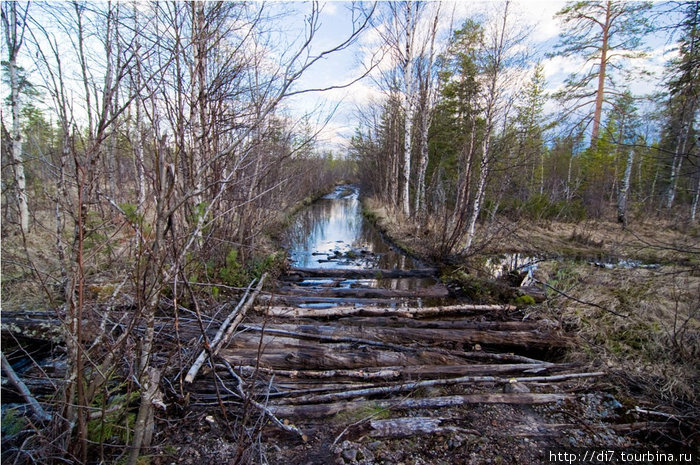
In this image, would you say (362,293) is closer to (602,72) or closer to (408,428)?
(408,428)

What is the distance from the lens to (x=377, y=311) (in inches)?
211

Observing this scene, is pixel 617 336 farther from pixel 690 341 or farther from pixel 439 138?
pixel 439 138

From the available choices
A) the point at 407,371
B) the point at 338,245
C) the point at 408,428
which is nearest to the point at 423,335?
the point at 407,371

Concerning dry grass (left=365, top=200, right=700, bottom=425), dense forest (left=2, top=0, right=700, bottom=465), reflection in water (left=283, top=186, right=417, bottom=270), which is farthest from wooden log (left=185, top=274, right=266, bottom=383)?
reflection in water (left=283, top=186, right=417, bottom=270)

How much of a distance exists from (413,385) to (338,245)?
987cm

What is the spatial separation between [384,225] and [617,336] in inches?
450

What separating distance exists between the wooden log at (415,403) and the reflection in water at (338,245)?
4967 mm

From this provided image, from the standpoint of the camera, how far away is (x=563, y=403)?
3168mm

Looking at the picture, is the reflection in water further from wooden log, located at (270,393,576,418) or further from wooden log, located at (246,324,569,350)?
→ wooden log, located at (270,393,576,418)

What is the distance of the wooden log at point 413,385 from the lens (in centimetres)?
309

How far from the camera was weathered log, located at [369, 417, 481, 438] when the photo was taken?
8.84ft

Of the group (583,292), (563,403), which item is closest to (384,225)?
(583,292)

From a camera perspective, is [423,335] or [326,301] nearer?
[423,335]

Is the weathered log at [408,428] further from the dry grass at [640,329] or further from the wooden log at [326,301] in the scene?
the wooden log at [326,301]
